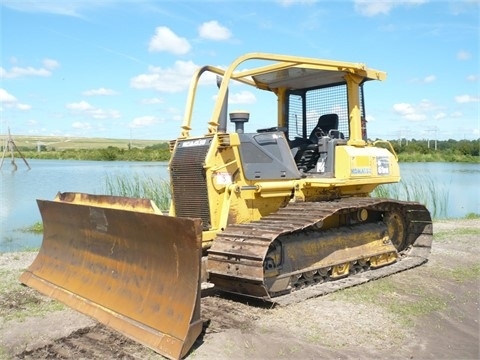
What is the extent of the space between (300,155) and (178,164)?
83.6 inches

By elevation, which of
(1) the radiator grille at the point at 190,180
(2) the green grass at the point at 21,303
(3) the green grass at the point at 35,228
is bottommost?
(3) the green grass at the point at 35,228

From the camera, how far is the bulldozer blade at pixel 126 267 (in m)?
5.11

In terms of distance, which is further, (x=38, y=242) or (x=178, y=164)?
(x=38, y=242)

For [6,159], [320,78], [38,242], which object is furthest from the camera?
[6,159]

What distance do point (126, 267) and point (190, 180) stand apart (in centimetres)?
166

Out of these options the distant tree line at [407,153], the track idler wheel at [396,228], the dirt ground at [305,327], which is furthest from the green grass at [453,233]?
the distant tree line at [407,153]

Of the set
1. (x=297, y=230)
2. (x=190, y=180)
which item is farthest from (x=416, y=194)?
(x=190, y=180)

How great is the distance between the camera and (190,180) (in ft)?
24.0

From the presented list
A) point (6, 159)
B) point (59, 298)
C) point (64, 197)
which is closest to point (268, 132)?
point (64, 197)

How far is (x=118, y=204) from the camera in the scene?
6672mm

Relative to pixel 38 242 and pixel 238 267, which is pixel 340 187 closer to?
pixel 238 267

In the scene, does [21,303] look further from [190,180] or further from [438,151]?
[438,151]

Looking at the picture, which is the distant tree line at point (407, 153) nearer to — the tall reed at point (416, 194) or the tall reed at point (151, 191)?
the tall reed at point (416, 194)

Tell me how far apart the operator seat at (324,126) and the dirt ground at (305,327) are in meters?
2.46
